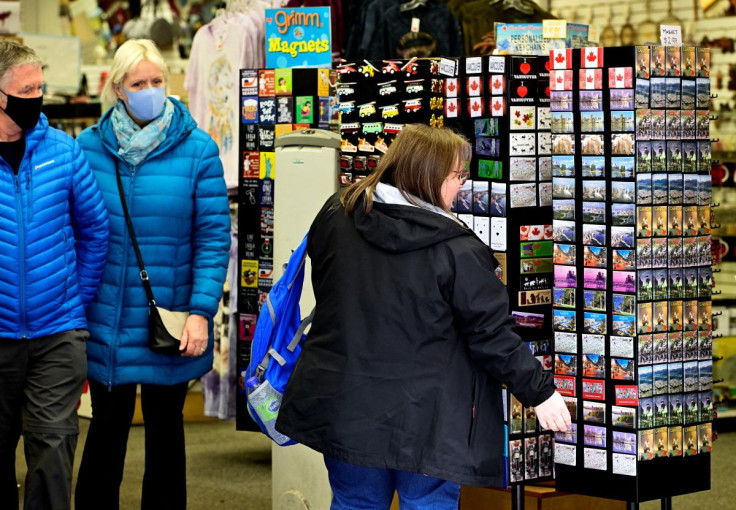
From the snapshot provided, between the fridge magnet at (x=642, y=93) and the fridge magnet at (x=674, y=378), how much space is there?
89cm

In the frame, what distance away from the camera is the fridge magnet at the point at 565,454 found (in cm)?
408

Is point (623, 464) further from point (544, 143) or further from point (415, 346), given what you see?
point (415, 346)

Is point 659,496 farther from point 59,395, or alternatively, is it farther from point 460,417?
point 59,395

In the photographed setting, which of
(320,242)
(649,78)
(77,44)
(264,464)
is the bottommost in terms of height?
(264,464)

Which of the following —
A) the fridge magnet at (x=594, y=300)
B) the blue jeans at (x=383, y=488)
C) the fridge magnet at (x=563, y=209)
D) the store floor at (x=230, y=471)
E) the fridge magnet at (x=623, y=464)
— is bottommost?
the store floor at (x=230, y=471)

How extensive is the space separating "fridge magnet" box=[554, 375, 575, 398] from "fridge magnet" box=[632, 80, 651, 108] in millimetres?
960

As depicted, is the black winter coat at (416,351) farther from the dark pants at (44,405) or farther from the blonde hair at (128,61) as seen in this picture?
the blonde hair at (128,61)

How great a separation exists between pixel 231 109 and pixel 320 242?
316 cm

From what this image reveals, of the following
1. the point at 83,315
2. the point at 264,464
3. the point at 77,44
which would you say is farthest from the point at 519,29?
the point at 77,44

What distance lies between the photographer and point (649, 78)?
152 inches

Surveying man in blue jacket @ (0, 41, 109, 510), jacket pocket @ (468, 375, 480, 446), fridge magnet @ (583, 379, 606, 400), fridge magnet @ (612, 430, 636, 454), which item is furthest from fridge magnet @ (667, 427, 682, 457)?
man in blue jacket @ (0, 41, 109, 510)

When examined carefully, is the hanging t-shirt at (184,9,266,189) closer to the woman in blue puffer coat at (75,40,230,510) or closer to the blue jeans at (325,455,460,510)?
the woman in blue puffer coat at (75,40,230,510)

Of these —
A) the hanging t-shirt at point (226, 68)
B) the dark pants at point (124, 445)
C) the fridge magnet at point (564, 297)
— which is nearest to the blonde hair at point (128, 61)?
the dark pants at point (124, 445)

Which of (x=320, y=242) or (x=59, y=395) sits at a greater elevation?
(x=320, y=242)
